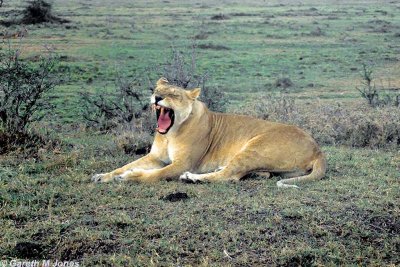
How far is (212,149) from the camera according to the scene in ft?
26.9

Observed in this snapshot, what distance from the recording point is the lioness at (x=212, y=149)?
7703 mm

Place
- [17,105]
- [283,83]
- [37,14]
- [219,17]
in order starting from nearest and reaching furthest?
[17,105]
[283,83]
[37,14]
[219,17]

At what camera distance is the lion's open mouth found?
7875mm

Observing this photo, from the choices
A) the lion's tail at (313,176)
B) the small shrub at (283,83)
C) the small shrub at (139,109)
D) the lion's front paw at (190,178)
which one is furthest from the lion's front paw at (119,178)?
the small shrub at (283,83)

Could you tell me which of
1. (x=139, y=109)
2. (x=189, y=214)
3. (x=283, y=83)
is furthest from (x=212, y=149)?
(x=283, y=83)

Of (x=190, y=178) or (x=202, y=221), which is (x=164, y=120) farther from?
(x=202, y=221)

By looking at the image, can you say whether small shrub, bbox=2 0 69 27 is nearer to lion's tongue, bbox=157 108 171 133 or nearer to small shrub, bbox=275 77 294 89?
small shrub, bbox=275 77 294 89

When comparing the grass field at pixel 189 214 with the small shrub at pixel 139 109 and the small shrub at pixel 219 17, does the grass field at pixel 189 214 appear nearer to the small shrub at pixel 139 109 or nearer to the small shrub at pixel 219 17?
the small shrub at pixel 139 109

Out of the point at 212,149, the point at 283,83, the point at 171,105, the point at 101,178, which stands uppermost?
the point at 171,105

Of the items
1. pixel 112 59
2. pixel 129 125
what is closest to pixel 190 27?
pixel 112 59

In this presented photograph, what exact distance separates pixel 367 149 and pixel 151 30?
78.5 ft

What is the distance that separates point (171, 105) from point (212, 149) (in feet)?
2.53

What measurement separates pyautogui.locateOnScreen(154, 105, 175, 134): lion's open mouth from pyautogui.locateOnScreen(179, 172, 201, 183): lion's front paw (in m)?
0.54

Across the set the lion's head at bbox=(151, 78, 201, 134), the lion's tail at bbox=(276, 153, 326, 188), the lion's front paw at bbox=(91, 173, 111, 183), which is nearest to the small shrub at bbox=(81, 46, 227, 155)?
the lion's head at bbox=(151, 78, 201, 134)
